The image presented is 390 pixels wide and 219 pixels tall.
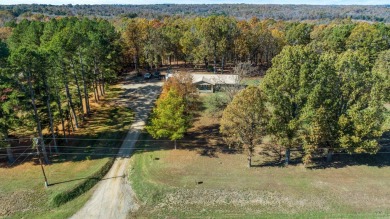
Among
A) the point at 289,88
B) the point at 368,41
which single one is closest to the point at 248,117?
the point at 289,88

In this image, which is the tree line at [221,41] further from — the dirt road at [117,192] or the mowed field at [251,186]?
the mowed field at [251,186]

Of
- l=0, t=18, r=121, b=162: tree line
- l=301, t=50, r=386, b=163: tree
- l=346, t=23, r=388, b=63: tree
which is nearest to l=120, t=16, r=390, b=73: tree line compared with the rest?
l=346, t=23, r=388, b=63: tree

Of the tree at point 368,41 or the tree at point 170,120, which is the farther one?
the tree at point 368,41

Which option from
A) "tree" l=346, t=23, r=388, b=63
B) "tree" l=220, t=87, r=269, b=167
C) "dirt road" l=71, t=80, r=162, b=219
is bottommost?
"dirt road" l=71, t=80, r=162, b=219

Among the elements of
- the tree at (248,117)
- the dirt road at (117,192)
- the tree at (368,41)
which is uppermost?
the tree at (368,41)

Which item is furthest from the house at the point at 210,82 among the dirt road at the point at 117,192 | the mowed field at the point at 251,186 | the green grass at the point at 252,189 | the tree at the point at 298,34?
the tree at the point at 298,34

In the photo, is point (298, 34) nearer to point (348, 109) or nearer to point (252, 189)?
point (348, 109)

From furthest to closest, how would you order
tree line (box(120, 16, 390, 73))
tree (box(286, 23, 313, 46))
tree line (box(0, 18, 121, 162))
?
tree (box(286, 23, 313, 46))
tree line (box(120, 16, 390, 73))
tree line (box(0, 18, 121, 162))

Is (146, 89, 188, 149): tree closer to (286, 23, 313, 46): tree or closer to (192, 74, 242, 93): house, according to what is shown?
(192, 74, 242, 93): house
